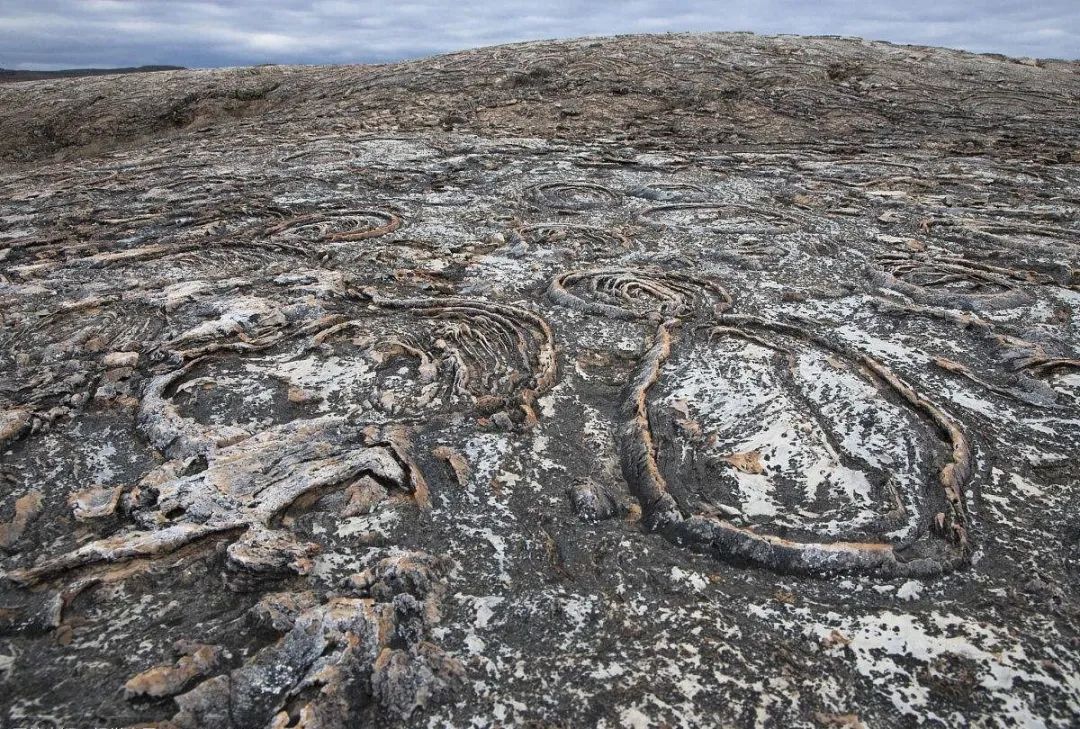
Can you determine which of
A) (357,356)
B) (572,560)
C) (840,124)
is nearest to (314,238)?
A: (357,356)

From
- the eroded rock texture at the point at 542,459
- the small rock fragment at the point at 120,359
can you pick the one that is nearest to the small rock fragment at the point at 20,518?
the eroded rock texture at the point at 542,459

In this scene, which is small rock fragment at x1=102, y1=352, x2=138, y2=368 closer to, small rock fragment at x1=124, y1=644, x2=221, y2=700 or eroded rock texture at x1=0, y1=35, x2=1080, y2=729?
eroded rock texture at x1=0, y1=35, x2=1080, y2=729

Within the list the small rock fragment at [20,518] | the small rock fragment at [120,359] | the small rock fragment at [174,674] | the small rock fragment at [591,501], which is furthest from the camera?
the small rock fragment at [120,359]

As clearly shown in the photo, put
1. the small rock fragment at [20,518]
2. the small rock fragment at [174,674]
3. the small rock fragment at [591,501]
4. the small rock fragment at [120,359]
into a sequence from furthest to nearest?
the small rock fragment at [120,359]
the small rock fragment at [591,501]
the small rock fragment at [20,518]
the small rock fragment at [174,674]

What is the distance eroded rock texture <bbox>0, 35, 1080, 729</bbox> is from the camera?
1.63 metres

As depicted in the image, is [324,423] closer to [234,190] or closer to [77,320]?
[77,320]

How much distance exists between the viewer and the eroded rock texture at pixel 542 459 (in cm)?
163

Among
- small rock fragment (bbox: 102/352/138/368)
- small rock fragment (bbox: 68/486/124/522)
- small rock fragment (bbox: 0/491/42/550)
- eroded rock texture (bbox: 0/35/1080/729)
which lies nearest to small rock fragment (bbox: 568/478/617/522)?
eroded rock texture (bbox: 0/35/1080/729)

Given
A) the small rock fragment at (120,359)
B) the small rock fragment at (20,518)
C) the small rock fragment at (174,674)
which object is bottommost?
the small rock fragment at (174,674)

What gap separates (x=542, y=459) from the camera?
2471 millimetres

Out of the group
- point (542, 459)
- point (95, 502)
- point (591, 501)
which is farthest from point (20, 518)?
point (591, 501)

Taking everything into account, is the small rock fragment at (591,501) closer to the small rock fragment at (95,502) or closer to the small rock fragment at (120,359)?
the small rock fragment at (95,502)

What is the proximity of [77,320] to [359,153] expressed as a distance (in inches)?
178

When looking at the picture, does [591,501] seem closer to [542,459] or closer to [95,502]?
[542,459]
